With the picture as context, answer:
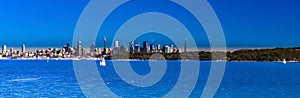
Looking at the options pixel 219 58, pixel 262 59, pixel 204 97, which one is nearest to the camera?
pixel 204 97

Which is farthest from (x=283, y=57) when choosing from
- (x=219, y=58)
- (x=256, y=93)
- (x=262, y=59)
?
(x=256, y=93)

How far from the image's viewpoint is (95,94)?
3709 cm

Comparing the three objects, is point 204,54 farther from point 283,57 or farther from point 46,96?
point 46,96

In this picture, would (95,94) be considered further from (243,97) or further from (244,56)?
(244,56)

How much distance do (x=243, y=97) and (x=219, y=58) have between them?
447 ft

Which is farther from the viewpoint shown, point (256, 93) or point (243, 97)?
point (256, 93)

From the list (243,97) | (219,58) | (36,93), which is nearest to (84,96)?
(36,93)

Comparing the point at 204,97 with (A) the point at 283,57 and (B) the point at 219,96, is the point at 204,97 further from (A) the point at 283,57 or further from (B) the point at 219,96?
(A) the point at 283,57

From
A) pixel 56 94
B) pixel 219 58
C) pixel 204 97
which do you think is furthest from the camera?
pixel 219 58

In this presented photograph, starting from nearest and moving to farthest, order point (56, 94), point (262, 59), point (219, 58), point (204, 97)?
A: point (204, 97) → point (56, 94) → point (219, 58) → point (262, 59)

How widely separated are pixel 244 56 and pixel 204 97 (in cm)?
15837

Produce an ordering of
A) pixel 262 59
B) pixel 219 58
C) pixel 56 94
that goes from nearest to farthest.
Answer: pixel 56 94 → pixel 219 58 → pixel 262 59

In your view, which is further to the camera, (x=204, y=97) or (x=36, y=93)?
(x=36, y=93)

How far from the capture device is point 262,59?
187 m
